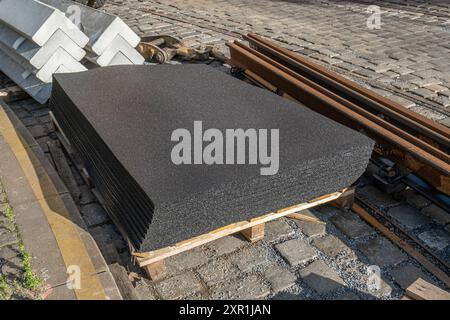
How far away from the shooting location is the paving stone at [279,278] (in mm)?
3645

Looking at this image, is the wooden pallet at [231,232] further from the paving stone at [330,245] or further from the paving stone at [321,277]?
the paving stone at [321,277]

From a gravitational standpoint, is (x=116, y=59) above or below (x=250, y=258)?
above

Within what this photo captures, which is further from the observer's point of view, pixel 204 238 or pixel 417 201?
pixel 417 201

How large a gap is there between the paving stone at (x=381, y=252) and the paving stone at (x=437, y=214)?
2.28ft

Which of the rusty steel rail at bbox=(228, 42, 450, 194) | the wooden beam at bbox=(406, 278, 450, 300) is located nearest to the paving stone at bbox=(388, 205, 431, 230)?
the rusty steel rail at bbox=(228, 42, 450, 194)

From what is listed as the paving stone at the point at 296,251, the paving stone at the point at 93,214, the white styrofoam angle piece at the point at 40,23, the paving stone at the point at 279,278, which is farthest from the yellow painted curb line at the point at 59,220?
Result: the paving stone at the point at 296,251

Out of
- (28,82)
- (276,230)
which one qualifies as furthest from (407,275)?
(28,82)

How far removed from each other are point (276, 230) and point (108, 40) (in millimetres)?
4171

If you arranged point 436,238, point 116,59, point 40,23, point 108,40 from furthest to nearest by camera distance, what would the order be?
point 116,59 < point 108,40 < point 40,23 < point 436,238

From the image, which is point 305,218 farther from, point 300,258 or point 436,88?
point 436,88

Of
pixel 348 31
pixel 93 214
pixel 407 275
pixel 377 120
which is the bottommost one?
pixel 407 275

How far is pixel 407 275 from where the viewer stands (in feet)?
12.3

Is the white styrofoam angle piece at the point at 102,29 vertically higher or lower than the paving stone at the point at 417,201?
higher
